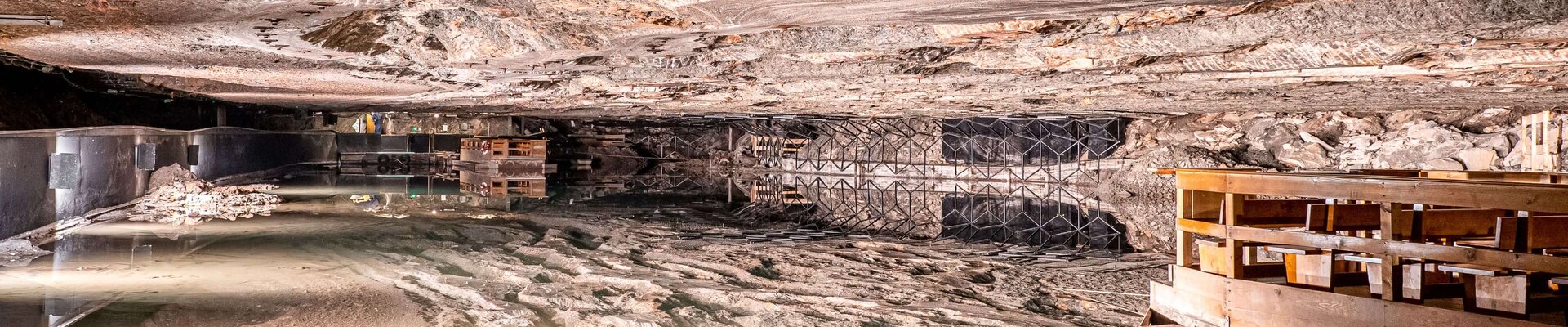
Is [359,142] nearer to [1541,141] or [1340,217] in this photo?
[1541,141]

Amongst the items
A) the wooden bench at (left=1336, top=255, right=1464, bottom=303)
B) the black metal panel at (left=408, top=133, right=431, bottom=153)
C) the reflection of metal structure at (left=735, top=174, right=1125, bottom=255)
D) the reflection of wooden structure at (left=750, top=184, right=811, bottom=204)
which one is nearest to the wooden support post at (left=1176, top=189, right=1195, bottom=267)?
the wooden bench at (left=1336, top=255, right=1464, bottom=303)

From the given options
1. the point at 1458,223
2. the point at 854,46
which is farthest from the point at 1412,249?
the point at 854,46

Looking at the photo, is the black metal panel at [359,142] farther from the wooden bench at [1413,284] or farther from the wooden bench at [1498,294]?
the wooden bench at [1498,294]

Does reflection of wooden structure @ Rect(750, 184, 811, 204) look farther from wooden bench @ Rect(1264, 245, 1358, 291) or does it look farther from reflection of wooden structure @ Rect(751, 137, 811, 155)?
wooden bench @ Rect(1264, 245, 1358, 291)

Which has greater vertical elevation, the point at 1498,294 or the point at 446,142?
the point at 446,142

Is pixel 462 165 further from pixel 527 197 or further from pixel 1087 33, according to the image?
pixel 1087 33

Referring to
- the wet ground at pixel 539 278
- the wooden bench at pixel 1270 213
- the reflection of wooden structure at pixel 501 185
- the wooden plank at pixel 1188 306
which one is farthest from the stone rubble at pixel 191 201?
the wooden bench at pixel 1270 213
